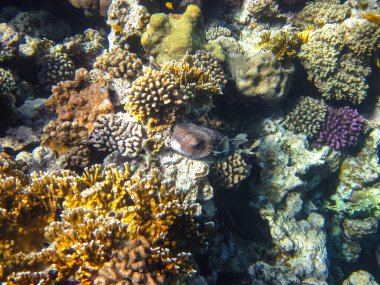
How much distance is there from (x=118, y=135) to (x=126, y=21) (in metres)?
3.06

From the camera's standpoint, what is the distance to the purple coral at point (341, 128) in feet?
22.0

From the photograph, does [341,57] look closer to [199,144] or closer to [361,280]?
[199,144]

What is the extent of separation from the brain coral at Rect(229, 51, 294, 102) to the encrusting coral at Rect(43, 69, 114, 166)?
2.72 metres

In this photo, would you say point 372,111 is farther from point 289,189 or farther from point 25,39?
point 25,39

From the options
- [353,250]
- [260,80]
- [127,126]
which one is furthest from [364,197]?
[127,126]

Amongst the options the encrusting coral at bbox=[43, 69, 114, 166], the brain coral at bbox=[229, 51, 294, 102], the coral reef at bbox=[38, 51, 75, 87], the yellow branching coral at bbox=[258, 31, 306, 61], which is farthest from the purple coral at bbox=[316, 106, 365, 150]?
the coral reef at bbox=[38, 51, 75, 87]

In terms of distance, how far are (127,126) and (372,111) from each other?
6.79 m

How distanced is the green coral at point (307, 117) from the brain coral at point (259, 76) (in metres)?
1.03

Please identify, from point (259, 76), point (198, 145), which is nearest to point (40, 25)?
point (259, 76)

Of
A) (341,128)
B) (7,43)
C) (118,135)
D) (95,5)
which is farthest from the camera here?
(95,5)

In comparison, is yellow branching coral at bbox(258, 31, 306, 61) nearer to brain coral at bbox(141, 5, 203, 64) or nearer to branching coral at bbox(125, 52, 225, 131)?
brain coral at bbox(141, 5, 203, 64)

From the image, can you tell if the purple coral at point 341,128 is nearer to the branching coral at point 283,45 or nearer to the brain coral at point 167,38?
the branching coral at point 283,45

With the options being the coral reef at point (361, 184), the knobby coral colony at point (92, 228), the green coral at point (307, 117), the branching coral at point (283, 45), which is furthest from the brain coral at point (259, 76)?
the coral reef at point (361, 184)

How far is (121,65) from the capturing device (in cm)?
496
